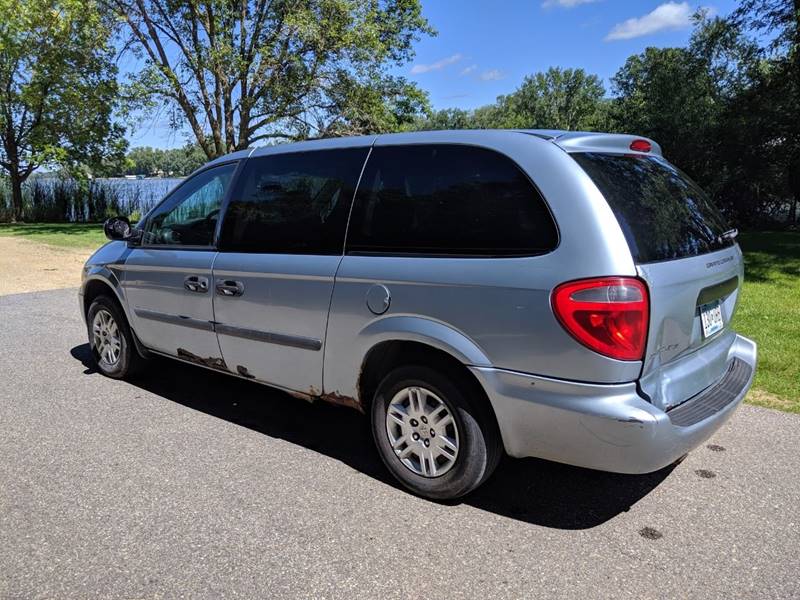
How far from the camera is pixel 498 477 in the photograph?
11.7ft

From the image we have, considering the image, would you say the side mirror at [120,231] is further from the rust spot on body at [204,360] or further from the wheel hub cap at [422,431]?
the wheel hub cap at [422,431]

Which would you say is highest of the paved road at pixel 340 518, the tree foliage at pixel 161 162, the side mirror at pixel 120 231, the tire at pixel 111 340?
the tree foliage at pixel 161 162

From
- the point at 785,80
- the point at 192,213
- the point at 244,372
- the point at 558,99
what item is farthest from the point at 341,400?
the point at 558,99

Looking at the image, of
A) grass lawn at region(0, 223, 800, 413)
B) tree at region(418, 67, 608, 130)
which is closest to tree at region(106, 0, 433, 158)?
grass lawn at region(0, 223, 800, 413)

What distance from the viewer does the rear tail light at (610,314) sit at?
2.59m

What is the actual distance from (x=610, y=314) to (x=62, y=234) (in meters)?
20.2

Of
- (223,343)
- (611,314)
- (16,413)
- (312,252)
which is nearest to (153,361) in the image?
(16,413)

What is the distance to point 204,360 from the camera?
14.4 ft

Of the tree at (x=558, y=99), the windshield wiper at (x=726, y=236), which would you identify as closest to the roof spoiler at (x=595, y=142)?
the windshield wiper at (x=726, y=236)

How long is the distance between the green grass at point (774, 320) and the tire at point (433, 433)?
110 inches

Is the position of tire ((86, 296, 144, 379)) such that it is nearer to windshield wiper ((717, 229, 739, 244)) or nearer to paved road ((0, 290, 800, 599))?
paved road ((0, 290, 800, 599))

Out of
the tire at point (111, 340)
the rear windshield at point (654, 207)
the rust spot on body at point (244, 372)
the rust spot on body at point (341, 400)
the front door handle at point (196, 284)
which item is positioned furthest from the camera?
the tire at point (111, 340)

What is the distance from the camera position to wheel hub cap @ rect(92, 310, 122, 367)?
522 centimetres

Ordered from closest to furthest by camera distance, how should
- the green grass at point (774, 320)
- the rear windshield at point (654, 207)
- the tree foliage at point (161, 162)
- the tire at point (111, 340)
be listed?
Result: the rear windshield at point (654, 207) → the green grass at point (774, 320) → the tire at point (111, 340) → the tree foliage at point (161, 162)
